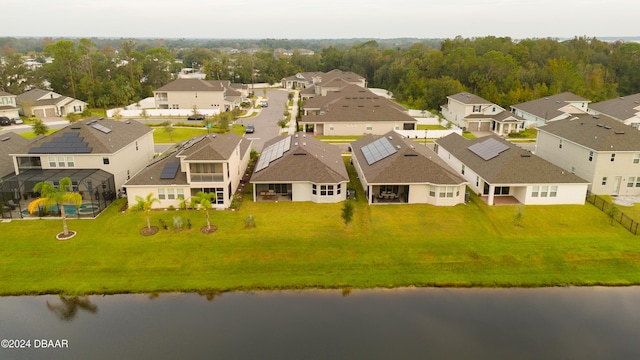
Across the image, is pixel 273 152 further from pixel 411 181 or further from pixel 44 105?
pixel 44 105

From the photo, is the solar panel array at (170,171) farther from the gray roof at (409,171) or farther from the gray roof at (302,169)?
the gray roof at (409,171)

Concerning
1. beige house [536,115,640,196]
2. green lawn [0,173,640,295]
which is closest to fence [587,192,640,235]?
green lawn [0,173,640,295]

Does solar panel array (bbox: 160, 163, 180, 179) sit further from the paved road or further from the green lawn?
the paved road

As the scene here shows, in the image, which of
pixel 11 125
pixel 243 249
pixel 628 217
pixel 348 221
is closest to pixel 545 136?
pixel 628 217

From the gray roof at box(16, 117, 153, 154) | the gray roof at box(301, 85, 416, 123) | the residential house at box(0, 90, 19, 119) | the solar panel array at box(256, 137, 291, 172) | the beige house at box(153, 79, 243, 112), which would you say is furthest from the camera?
the beige house at box(153, 79, 243, 112)

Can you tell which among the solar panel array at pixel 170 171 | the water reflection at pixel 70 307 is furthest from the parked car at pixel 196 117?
the water reflection at pixel 70 307

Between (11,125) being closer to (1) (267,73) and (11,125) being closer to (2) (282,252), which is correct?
(2) (282,252)

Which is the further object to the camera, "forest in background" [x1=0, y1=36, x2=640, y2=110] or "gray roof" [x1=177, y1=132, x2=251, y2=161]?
"forest in background" [x1=0, y1=36, x2=640, y2=110]
